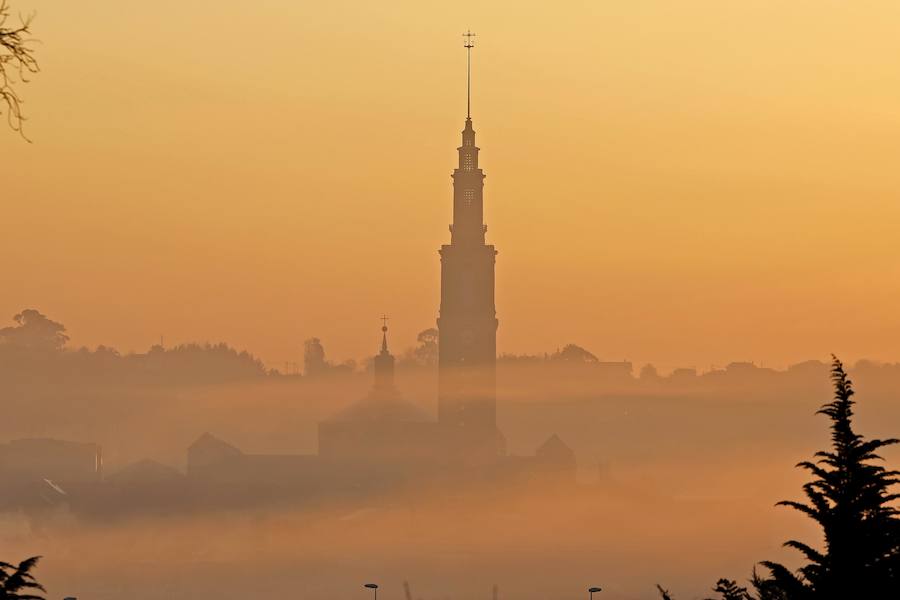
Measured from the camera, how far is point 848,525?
32375 mm

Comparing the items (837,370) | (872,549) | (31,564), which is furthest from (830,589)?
(31,564)

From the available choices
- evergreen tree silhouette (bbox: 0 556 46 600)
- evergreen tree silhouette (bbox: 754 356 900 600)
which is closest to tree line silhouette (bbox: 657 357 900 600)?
evergreen tree silhouette (bbox: 754 356 900 600)

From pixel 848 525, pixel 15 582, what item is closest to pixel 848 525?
pixel 848 525

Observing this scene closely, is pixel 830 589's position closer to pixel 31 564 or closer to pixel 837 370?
pixel 837 370

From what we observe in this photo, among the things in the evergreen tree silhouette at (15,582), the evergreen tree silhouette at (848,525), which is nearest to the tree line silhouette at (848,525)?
the evergreen tree silhouette at (848,525)

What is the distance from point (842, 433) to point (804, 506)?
4.40 feet

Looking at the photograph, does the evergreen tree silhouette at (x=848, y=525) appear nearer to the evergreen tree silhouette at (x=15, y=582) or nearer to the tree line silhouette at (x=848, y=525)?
the tree line silhouette at (x=848, y=525)

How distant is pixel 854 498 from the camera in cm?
3244

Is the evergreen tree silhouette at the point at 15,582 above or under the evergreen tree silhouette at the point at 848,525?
under

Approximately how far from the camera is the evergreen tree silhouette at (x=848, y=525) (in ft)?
105

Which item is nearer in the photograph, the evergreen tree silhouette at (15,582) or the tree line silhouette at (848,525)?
the evergreen tree silhouette at (15,582)

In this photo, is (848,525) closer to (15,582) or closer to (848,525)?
(848,525)

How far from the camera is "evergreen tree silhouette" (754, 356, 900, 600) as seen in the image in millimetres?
31953

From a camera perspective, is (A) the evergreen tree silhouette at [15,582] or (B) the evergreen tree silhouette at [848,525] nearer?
(A) the evergreen tree silhouette at [15,582]
